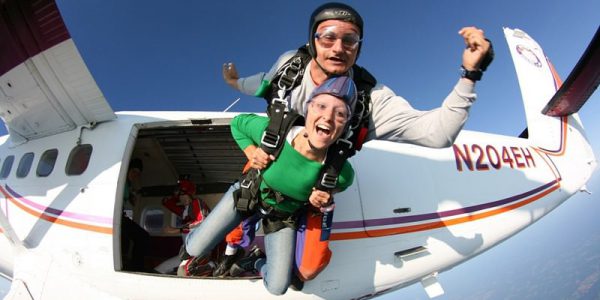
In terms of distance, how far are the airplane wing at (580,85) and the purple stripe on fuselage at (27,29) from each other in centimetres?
630

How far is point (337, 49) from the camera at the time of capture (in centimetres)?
203

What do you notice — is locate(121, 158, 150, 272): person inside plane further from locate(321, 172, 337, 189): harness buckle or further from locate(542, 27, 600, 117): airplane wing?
locate(542, 27, 600, 117): airplane wing

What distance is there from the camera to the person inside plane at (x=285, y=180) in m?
1.96

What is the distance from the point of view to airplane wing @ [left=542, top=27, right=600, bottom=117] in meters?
4.56

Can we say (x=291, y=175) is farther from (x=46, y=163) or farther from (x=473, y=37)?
(x=46, y=163)

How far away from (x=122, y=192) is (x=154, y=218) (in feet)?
10.3

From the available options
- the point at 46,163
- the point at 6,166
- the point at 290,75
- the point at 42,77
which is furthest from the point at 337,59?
the point at 6,166

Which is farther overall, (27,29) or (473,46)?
(27,29)

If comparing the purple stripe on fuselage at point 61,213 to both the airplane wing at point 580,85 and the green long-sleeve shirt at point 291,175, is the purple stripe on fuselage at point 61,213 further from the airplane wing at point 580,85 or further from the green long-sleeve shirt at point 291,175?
the airplane wing at point 580,85

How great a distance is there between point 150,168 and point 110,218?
292cm

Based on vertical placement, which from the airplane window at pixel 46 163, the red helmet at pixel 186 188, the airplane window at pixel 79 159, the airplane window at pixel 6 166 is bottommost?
the red helmet at pixel 186 188

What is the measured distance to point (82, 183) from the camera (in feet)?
10.5

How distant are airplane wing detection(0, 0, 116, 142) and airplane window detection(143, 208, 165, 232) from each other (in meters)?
2.58

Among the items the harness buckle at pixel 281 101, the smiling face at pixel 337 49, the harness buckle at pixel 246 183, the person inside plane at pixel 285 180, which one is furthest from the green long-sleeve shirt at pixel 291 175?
the smiling face at pixel 337 49
